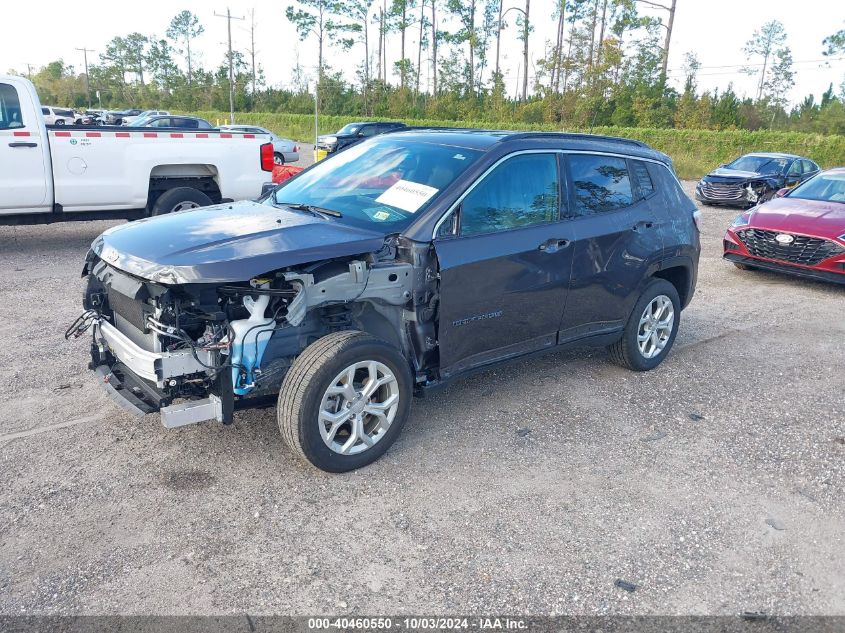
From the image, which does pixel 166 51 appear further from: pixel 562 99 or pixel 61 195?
pixel 61 195

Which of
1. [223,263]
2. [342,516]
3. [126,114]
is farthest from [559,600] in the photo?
[126,114]

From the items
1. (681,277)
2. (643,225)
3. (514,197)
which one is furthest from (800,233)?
(514,197)

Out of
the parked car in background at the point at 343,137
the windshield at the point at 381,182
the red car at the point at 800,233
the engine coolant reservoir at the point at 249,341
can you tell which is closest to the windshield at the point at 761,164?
the red car at the point at 800,233

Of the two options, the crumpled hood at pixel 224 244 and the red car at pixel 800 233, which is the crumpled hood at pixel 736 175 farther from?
the crumpled hood at pixel 224 244

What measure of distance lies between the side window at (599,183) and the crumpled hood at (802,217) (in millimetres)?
4705

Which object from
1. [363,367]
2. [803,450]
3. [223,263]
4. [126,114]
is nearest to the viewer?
[223,263]

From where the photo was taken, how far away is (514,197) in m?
4.36

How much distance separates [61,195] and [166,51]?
3319 inches

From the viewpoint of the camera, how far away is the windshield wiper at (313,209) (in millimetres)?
4215

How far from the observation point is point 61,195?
8.60m

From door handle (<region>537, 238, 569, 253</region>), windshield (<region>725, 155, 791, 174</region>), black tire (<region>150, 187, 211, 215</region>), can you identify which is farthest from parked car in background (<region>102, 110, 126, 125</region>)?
door handle (<region>537, 238, 569, 253</region>)

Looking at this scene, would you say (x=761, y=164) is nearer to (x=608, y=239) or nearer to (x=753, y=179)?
(x=753, y=179)

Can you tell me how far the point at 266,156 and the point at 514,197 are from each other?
656cm

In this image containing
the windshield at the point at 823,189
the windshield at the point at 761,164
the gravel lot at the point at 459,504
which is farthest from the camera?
the windshield at the point at 761,164
